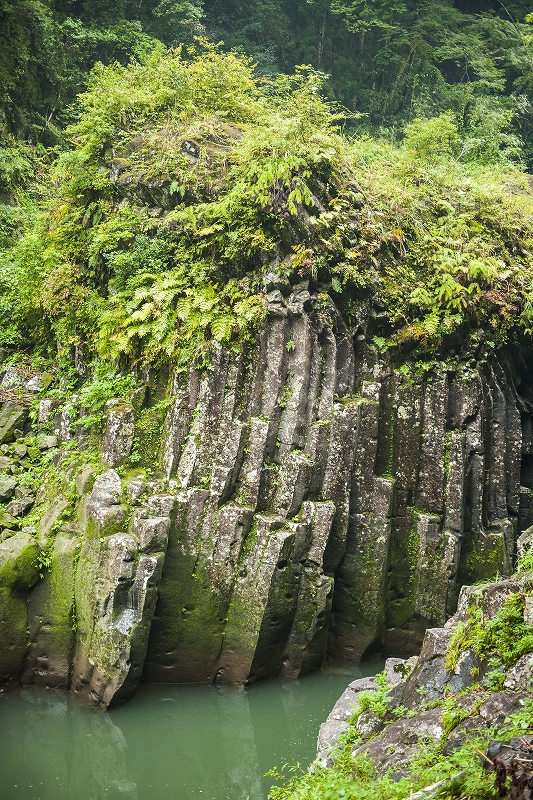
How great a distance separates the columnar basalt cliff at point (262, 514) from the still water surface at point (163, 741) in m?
0.31

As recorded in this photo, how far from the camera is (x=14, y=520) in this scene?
32.2 feet

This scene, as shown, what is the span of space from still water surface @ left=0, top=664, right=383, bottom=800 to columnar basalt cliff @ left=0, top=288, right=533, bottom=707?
0.31 m

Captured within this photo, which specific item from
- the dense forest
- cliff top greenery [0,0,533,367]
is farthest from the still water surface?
the dense forest

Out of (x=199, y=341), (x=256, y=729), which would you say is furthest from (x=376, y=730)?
(x=199, y=341)

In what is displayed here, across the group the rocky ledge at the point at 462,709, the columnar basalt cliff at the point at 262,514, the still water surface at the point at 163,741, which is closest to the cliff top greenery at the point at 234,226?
the columnar basalt cliff at the point at 262,514

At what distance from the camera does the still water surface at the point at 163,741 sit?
25.3 feet

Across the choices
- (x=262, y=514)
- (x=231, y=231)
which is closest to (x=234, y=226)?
(x=231, y=231)

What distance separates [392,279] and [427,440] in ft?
9.65

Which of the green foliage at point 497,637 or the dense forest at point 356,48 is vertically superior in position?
the dense forest at point 356,48

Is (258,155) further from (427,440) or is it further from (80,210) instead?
(427,440)

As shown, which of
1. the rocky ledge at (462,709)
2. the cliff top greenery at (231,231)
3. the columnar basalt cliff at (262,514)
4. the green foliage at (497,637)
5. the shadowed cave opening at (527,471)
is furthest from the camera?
the shadowed cave opening at (527,471)

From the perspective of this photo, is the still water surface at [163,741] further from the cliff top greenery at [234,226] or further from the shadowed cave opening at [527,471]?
the cliff top greenery at [234,226]

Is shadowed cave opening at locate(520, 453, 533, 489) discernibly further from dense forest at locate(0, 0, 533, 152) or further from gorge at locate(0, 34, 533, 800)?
dense forest at locate(0, 0, 533, 152)

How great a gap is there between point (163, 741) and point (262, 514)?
3.49 metres
